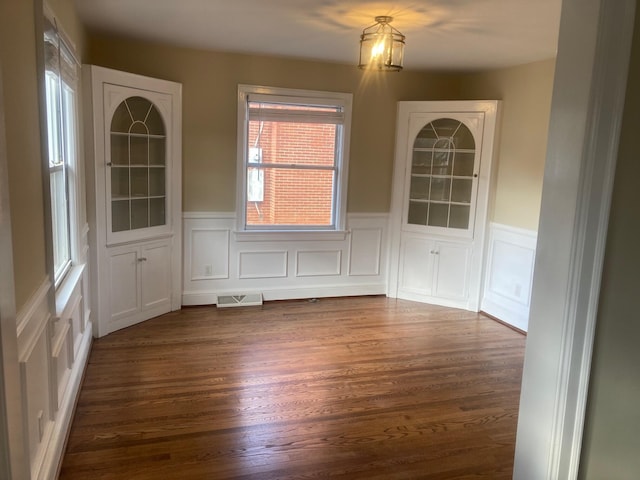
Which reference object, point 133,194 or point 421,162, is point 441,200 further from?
point 133,194

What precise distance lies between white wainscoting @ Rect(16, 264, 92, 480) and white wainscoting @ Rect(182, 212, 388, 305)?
1.71 m

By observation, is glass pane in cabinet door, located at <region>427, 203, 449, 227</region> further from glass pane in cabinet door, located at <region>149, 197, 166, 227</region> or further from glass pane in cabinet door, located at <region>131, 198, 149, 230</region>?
glass pane in cabinet door, located at <region>131, 198, 149, 230</region>

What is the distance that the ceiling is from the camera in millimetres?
3047

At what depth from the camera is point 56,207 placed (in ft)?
9.52

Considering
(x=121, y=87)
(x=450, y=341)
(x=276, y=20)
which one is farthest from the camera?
(x=450, y=341)

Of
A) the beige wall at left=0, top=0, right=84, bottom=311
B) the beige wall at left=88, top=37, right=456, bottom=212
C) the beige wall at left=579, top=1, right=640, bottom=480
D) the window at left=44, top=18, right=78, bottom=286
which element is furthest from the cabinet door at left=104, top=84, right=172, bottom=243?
the beige wall at left=579, top=1, right=640, bottom=480

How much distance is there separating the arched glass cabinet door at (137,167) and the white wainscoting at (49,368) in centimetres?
→ 107

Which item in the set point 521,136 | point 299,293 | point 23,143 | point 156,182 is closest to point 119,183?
point 156,182

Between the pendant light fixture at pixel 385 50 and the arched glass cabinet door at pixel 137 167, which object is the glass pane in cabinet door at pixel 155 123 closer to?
the arched glass cabinet door at pixel 137 167

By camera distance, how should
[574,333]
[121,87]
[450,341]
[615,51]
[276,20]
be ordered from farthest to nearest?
[450,341] < [121,87] < [276,20] < [574,333] < [615,51]

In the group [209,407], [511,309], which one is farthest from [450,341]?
[209,407]

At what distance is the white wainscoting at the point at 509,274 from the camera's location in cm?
450

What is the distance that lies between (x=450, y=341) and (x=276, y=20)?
9.40 feet

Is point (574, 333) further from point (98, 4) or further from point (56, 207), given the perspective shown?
point (98, 4)
